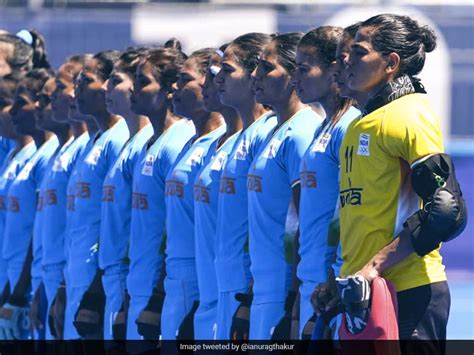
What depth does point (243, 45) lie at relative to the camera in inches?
303

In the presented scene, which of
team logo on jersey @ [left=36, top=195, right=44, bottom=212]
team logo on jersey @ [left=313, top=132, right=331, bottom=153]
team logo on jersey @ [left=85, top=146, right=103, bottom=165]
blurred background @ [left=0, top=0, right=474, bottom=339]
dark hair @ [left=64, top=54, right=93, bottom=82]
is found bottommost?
blurred background @ [left=0, top=0, right=474, bottom=339]

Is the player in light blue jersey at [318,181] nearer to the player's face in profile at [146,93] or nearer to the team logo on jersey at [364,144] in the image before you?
the team logo on jersey at [364,144]

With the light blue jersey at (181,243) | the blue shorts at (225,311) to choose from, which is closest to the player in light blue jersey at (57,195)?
the light blue jersey at (181,243)

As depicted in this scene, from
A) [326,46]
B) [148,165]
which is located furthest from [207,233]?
[326,46]

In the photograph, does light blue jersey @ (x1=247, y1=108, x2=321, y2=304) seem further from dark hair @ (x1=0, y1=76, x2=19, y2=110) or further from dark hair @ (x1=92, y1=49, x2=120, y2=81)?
dark hair @ (x1=0, y1=76, x2=19, y2=110)

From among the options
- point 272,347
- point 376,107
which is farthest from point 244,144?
point 376,107

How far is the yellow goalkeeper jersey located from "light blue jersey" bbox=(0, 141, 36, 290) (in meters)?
4.90

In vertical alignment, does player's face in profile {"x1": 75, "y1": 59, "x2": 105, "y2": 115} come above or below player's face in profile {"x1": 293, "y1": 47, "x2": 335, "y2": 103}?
below

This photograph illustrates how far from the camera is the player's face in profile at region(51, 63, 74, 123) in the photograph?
9656mm

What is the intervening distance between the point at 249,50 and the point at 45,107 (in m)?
2.63

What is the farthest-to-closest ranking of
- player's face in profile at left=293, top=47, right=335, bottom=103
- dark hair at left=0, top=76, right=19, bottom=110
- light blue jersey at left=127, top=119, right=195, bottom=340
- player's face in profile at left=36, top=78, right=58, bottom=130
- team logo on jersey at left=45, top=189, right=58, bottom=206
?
dark hair at left=0, top=76, right=19, bottom=110 < player's face in profile at left=36, top=78, right=58, bottom=130 < team logo on jersey at left=45, top=189, right=58, bottom=206 < light blue jersey at left=127, top=119, right=195, bottom=340 < player's face in profile at left=293, top=47, right=335, bottom=103

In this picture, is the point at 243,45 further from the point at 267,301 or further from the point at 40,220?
the point at 40,220

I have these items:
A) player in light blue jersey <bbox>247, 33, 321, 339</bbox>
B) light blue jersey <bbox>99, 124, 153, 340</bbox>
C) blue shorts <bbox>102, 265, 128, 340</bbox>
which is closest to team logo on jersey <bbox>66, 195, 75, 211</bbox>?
light blue jersey <bbox>99, 124, 153, 340</bbox>

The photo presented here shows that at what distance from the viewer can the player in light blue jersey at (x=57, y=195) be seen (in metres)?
9.52
